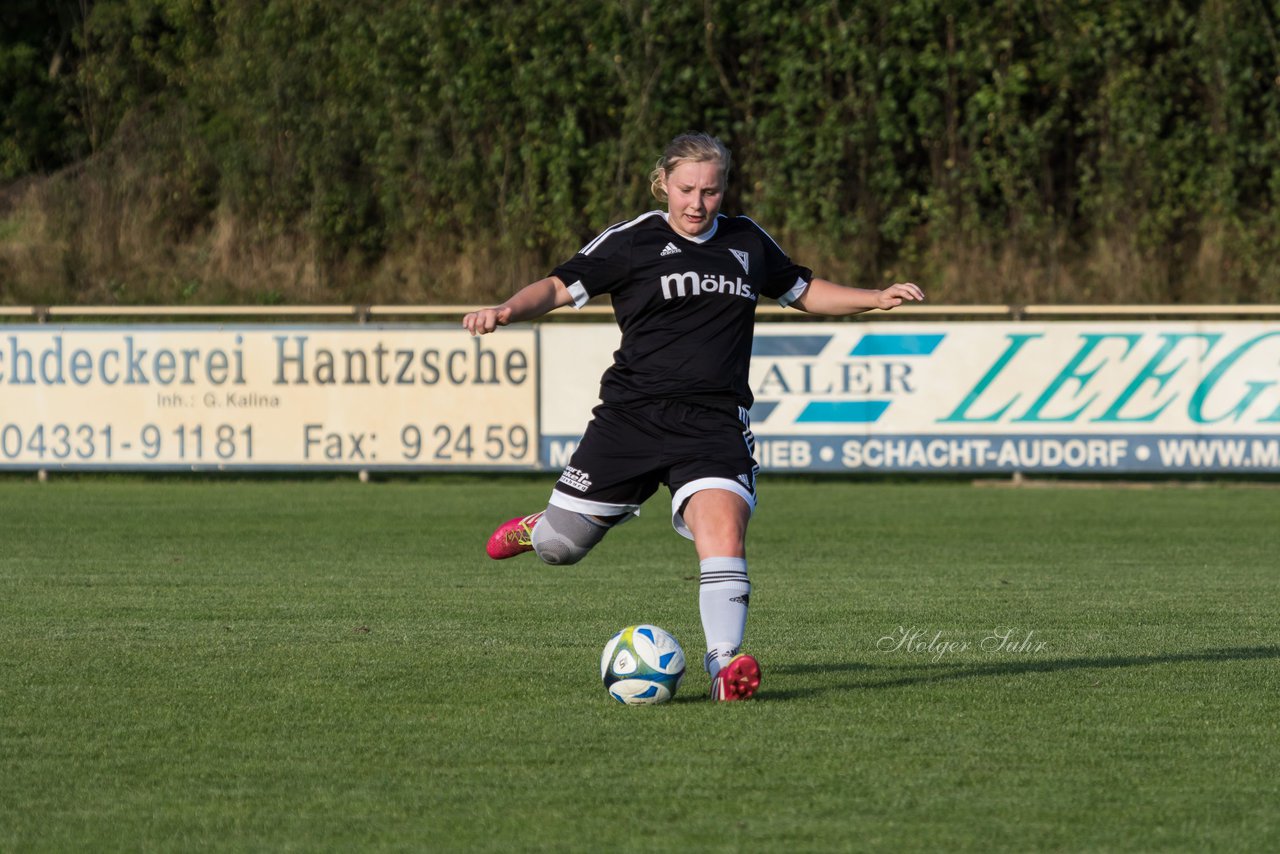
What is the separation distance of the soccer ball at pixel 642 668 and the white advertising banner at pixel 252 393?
35.5ft

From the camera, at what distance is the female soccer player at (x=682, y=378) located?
6.00 metres

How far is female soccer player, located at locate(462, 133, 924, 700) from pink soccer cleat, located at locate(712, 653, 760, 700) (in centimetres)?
8

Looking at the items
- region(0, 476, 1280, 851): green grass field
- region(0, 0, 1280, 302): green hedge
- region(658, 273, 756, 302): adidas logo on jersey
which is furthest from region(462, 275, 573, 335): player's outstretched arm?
region(0, 0, 1280, 302): green hedge

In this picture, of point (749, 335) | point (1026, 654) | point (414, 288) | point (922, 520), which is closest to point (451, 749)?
point (749, 335)

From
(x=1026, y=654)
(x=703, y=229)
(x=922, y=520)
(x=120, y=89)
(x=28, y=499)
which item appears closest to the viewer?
(x=703, y=229)

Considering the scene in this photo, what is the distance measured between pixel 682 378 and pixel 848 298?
0.76m

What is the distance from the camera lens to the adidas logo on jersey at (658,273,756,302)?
6.16m

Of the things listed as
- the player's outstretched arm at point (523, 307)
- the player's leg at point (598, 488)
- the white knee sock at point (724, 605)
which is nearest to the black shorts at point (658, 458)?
the player's leg at point (598, 488)

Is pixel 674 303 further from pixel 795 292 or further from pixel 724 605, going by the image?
pixel 724 605

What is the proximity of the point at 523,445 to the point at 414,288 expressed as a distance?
7981 millimetres

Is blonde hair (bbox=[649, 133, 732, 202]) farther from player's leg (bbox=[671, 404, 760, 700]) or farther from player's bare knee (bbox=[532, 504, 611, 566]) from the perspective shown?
player's bare knee (bbox=[532, 504, 611, 566])

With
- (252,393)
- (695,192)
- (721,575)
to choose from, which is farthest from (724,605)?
(252,393)

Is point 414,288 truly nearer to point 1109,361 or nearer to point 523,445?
point 523,445

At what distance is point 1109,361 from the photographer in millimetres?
16078
